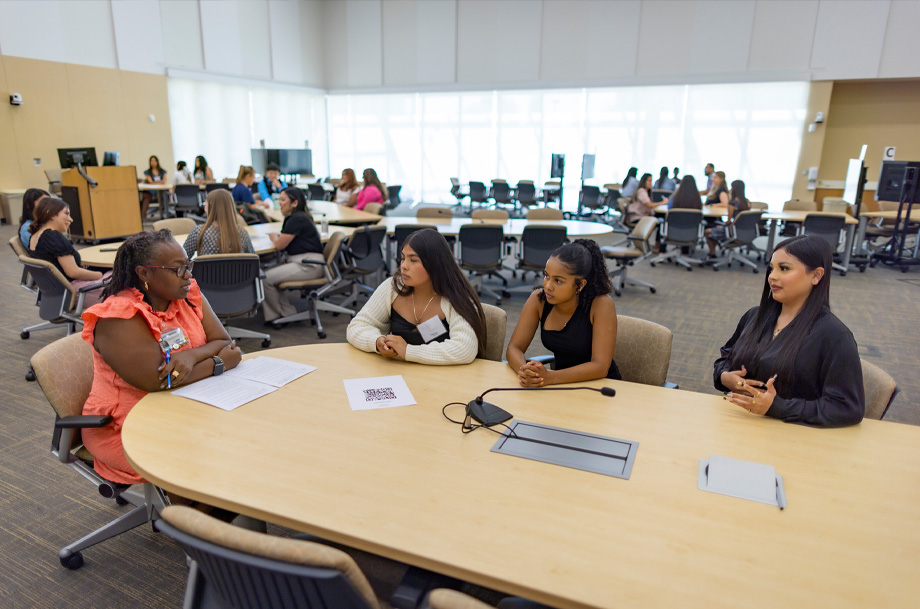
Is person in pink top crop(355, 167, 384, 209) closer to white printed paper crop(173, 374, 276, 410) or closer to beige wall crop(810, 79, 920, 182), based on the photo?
white printed paper crop(173, 374, 276, 410)

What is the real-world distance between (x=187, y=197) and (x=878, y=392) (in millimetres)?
10999

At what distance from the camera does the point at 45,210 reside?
13.6ft

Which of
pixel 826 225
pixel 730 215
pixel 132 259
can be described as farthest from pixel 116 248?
pixel 826 225

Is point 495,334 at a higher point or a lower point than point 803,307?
lower

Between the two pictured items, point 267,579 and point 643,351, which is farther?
point 643,351

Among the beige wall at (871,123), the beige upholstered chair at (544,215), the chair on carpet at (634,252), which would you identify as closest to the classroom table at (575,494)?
the chair on carpet at (634,252)

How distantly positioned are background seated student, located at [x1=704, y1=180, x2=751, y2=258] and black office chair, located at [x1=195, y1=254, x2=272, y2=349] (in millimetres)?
7125

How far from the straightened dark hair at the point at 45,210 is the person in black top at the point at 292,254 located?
1.57 meters

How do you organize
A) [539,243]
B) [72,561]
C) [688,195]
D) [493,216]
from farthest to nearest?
[688,195]
[493,216]
[539,243]
[72,561]

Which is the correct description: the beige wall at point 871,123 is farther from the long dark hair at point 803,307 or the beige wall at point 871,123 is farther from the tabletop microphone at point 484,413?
the tabletop microphone at point 484,413

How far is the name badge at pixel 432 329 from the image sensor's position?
2.53m

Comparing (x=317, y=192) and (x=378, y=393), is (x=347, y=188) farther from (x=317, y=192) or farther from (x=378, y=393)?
(x=378, y=393)

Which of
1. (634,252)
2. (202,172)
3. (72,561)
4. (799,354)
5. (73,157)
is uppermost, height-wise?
(73,157)

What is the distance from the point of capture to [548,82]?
13.9 metres
